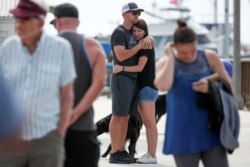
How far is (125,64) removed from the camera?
10.8 m

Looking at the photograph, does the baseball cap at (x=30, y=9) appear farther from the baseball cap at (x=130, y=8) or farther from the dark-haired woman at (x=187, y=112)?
the baseball cap at (x=130, y=8)

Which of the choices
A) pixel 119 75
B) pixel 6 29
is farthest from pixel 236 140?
pixel 6 29

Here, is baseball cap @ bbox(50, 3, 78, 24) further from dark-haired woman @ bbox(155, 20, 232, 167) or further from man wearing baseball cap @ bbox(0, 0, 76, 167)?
man wearing baseball cap @ bbox(0, 0, 76, 167)

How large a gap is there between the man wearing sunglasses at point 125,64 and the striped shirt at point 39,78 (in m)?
4.66

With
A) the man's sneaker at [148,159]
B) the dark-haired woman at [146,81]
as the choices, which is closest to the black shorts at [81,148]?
the dark-haired woman at [146,81]

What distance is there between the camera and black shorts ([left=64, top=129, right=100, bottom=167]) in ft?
22.7

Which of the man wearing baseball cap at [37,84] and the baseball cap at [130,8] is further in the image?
the baseball cap at [130,8]

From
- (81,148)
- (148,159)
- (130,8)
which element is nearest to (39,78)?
(81,148)

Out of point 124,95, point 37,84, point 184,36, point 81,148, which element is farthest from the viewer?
point 124,95

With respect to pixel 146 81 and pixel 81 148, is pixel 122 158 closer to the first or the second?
pixel 146 81

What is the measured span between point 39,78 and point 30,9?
49 centimetres

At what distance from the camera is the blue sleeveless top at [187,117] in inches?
269

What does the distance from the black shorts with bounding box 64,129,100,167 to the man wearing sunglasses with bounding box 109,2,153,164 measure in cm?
373

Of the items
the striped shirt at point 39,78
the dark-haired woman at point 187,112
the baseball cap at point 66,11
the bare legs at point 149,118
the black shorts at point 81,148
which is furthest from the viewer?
the bare legs at point 149,118
